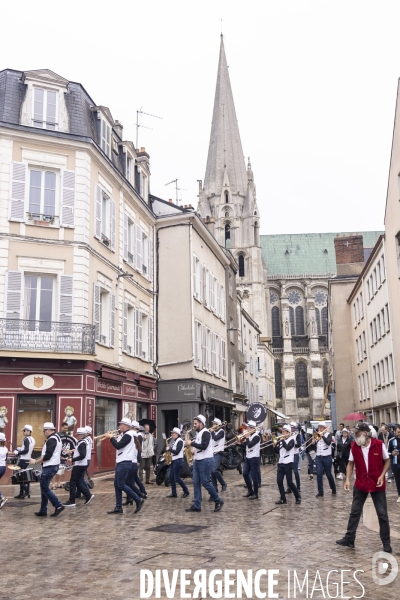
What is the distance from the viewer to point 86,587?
20.0 feet

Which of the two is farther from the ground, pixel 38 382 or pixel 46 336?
pixel 46 336

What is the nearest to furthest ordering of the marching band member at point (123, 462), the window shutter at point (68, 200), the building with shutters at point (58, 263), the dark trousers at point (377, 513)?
1. the dark trousers at point (377, 513)
2. the marching band member at point (123, 462)
3. the building with shutters at point (58, 263)
4. the window shutter at point (68, 200)

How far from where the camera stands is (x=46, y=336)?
720 inches

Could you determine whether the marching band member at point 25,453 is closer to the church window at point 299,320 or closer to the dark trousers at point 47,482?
the dark trousers at point 47,482

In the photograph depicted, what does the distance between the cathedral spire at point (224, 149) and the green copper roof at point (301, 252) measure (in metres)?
13.3

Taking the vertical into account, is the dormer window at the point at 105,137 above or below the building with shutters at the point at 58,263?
above

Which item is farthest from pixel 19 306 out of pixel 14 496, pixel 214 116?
pixel 214 116

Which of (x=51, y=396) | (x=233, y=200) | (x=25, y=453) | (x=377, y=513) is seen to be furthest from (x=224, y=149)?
(x=377, y=513)

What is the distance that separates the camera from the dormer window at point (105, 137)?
21.5 meters

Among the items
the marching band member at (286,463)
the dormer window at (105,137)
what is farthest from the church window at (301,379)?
the marching band member at (286,463)

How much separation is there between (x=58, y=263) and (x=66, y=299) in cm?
117

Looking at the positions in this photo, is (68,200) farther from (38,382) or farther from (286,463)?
(286,463)

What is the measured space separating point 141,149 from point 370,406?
69.5ft

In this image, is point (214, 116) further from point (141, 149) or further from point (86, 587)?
point (86, 587)
